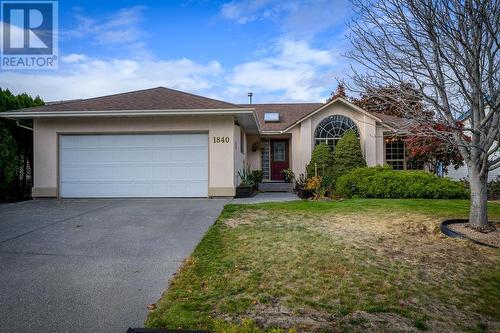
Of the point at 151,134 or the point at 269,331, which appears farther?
the point at 151,134

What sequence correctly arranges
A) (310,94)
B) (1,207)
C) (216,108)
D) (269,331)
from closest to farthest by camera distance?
(269,331)
(1,207)
(216,108)
(310,94)

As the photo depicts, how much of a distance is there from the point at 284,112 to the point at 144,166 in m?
10.8

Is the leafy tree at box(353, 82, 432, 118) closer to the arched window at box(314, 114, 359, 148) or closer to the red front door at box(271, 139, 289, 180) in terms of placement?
the arched window at box(314, 114, 359, 148)

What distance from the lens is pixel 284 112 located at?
1930 cm

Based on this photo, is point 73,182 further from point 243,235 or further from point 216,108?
point 243,235

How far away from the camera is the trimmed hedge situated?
35.7 ft

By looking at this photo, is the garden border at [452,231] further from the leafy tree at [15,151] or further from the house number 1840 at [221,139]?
the leafy tree at [15,151]

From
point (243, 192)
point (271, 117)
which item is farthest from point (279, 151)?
point (243, 192)

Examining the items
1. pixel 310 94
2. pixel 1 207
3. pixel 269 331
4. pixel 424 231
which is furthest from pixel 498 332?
pixel 310 94

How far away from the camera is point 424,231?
19.5ft

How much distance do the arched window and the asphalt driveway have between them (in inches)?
341

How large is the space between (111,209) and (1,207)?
11.9 feet

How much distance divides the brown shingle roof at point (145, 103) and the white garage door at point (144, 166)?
1029 millimetres

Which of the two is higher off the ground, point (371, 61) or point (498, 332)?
point (371, 61)
